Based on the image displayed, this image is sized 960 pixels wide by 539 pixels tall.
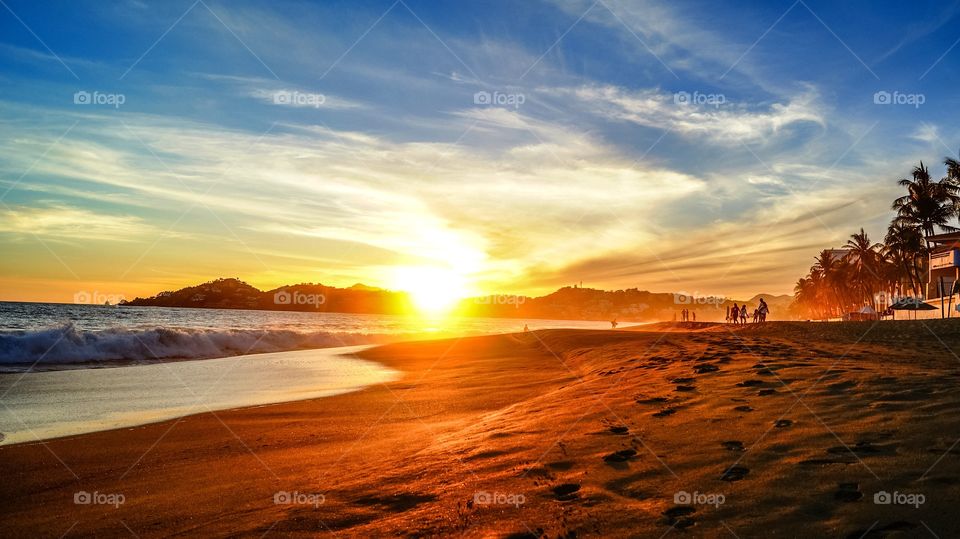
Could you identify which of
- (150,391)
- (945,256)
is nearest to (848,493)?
(150,391)

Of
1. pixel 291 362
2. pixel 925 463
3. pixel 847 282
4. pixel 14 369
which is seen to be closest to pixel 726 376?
pixel 925 463

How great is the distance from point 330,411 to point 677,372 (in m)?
8.68

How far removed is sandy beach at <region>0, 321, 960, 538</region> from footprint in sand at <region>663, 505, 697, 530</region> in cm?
2

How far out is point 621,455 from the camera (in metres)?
6.85

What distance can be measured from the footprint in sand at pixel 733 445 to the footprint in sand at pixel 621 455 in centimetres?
110

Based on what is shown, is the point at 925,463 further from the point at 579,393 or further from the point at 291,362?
the point at 291,362

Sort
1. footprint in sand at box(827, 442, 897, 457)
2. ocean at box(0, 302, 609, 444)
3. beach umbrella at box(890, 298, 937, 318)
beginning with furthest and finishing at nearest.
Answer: beach umbrella at box(890, 298, 937, 318) → ocean at box(0, 302, 609, 444) → footprint in sand at box(827, 442, 897, 457)

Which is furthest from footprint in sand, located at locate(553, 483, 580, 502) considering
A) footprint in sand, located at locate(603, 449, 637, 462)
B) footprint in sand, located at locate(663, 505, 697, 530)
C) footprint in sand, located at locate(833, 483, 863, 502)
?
footprint in sand, located at locate(833, 483, 863, 502)

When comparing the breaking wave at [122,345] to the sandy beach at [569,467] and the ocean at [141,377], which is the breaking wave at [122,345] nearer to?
the ocean at [141,377]

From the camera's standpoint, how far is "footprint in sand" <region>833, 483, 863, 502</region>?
493 cm

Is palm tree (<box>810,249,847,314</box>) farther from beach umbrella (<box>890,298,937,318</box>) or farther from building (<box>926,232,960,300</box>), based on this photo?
beach umbrella (<box>890,298,937,318</box>)

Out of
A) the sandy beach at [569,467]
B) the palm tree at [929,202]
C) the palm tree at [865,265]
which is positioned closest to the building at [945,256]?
the palm tree at [929,202]

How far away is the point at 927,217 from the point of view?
5428cm

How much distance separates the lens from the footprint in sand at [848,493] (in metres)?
4.93
